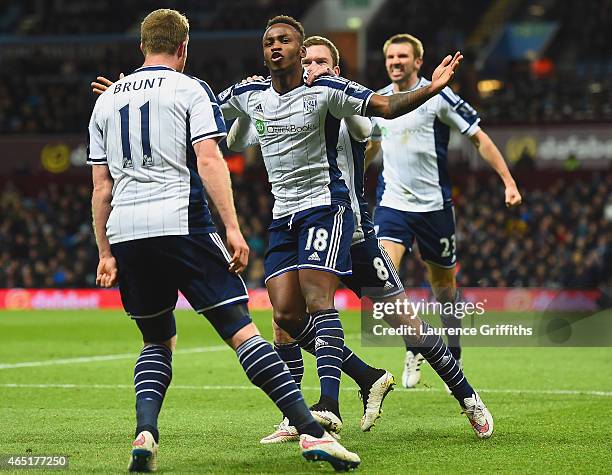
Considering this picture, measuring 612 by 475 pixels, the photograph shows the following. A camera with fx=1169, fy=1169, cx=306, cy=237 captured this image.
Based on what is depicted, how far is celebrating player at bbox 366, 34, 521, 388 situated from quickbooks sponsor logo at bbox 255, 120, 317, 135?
2.97 meters

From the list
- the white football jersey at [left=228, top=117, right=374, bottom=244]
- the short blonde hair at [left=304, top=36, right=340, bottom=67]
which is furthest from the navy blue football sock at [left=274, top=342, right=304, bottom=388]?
the short blonde hair at [left=304, top=36, right=340, bottom=67]

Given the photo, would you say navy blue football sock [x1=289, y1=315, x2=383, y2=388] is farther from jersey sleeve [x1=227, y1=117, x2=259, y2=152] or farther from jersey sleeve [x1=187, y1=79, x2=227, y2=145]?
jersey sleeve [x1=187, y1=79, x2=227, y2=145]

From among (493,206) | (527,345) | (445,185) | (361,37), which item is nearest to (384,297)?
(445,185)

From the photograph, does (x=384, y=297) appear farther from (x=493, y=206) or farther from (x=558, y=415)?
(x=493, y=206)

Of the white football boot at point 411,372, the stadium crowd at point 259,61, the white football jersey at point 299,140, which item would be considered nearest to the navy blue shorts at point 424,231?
the white football boot at point 411,372

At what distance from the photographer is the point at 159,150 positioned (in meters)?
5.69

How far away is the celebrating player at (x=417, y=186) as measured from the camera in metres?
9.70

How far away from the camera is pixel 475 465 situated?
5.89 m

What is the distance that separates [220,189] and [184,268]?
436 mm

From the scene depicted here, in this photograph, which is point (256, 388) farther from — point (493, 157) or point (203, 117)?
point (203, 117)

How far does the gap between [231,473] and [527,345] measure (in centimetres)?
876

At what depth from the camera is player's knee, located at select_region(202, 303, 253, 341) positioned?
5719 mm

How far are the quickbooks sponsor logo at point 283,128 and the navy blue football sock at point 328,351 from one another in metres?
1.05

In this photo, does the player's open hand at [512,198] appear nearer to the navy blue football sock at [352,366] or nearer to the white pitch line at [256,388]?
the white pitch line at [256,388]
